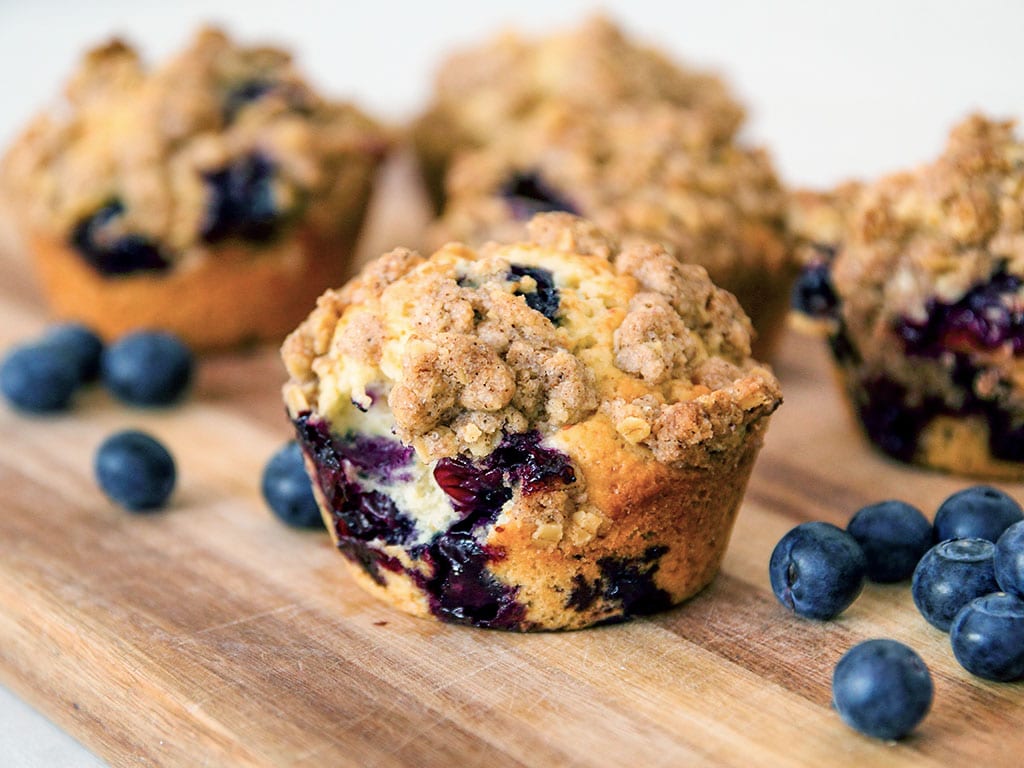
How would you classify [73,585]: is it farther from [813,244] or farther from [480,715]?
[813,244]

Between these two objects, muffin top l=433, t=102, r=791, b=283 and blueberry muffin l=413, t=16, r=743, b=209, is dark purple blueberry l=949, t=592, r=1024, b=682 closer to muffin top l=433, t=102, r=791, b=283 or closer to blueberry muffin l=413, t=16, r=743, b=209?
muffin top l=433, t=102, r=791, b=283

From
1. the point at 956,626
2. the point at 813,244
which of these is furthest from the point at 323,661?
the point at 813,244

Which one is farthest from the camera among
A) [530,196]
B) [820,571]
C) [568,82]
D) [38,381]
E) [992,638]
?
[568,82]

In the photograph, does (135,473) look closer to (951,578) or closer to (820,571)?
(820,571)

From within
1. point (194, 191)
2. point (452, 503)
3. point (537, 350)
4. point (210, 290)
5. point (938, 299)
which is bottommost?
point (210, 290)

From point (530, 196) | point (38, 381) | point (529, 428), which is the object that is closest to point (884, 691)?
point (529, 428)

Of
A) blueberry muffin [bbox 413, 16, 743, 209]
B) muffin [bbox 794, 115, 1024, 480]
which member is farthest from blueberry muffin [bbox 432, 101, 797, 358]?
muffin [bbox 794, 115, 1024, 480]
